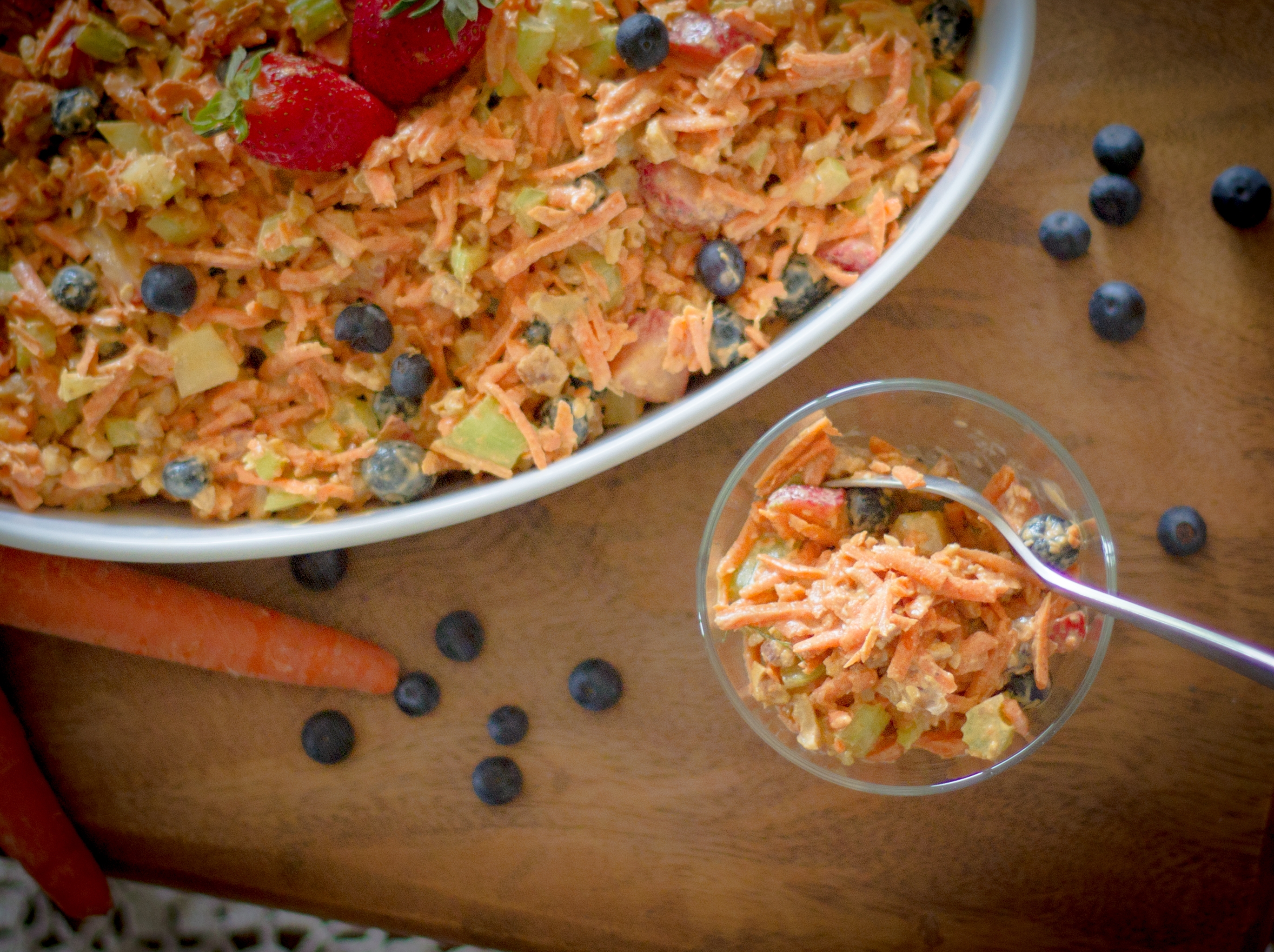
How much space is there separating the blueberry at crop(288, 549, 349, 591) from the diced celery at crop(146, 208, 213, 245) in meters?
0.71

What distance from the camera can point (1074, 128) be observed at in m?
2.11

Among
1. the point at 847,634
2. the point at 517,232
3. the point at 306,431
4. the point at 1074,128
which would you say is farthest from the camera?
the point at 1074,128

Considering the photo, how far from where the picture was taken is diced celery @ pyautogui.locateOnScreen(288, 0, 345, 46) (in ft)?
5.77

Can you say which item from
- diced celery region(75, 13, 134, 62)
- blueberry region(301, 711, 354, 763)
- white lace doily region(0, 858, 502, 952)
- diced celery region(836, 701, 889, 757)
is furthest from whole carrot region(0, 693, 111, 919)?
diced celery region(836, 701, 889, 757)

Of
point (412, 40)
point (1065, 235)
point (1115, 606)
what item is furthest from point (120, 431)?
point (1065, 235)

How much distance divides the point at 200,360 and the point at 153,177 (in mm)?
341

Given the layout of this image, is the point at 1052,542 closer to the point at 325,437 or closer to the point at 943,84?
the point at 943,84

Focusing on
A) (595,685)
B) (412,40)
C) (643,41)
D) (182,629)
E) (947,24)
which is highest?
(947,24)

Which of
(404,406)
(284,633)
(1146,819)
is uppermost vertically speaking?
(404,406)

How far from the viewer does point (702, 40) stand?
5.71 feet

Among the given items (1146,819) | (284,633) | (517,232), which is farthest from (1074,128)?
(284,633)

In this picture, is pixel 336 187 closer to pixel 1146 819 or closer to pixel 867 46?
pixel 867 46

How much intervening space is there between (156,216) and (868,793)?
189 cm

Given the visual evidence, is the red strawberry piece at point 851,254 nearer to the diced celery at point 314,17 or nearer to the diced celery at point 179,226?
the diced celery at point 314,17
